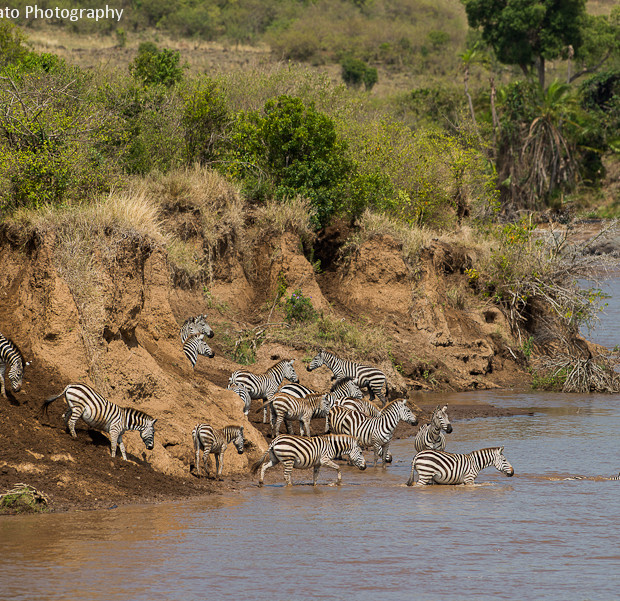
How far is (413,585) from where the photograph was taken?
9430mm

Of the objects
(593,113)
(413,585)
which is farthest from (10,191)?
(593,113)

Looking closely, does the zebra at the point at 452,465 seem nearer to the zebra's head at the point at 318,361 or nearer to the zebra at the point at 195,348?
the zebra at the point at 195,348

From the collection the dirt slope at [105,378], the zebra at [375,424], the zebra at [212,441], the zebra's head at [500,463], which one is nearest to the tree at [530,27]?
the dirt slope at [105,378]

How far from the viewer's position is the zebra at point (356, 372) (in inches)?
764

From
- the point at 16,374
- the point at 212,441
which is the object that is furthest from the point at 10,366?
the point at 212,441

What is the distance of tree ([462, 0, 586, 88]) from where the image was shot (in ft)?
217

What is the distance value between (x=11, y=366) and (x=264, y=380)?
5821 millimetres

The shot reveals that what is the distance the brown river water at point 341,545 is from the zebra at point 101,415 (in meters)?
1.17

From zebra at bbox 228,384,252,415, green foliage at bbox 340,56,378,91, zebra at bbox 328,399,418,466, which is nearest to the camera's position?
zebra at bbox 328,399,418,466

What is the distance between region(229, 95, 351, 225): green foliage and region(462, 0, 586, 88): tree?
45.6 meters

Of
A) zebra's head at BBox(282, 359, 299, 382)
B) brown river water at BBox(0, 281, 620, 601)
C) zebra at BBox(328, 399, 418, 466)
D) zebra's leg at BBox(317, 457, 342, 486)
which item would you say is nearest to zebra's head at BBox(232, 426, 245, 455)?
brown river water at BBox(0, 281, 620, 601)

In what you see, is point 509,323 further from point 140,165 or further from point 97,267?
point 97,267

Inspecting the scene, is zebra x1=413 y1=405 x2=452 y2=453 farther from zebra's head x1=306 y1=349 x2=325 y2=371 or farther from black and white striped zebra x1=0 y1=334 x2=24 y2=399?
black and white striped zebra x1=0 y1=334 x2=24 y2=399

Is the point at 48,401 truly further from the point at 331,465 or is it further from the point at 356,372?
the point at 356,372
